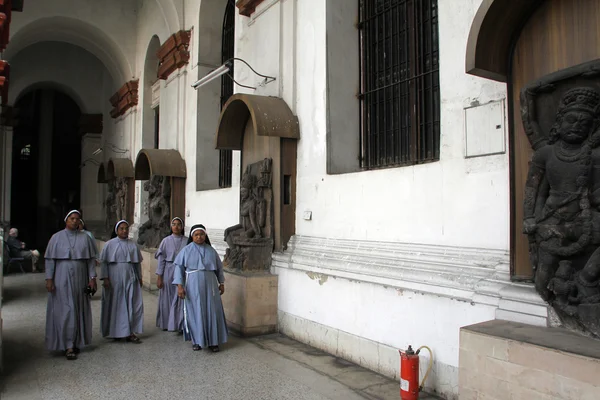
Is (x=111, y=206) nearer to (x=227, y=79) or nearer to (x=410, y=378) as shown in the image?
(x=227, y=79)

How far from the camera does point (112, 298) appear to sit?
21.0 ft

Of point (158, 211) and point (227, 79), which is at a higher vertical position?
point (227, 79)

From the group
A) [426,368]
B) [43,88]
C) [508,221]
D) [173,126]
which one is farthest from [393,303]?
[43,88]

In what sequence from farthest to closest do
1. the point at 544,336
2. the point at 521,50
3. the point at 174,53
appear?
the point at 174,53
the point at 521,50
the point at 544,336

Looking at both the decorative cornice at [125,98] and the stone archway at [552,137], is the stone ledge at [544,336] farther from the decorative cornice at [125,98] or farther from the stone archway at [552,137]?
the decorative cornice at [125,98]

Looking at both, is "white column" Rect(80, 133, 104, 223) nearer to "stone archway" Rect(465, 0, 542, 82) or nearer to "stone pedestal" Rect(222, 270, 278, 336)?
"stone pedestal" Rect(222, 270, 278, 336)

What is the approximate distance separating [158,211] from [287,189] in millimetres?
5282

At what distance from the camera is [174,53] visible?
11297 mm

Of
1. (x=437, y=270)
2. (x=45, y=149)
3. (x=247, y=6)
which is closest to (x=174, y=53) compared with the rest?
(x=247, y=6)

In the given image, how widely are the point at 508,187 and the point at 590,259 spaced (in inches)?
36.3

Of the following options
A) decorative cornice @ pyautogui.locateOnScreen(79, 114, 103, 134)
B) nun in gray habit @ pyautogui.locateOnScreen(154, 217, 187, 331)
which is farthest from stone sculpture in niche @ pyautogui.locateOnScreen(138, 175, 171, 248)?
decorative cornice @ pyautogui.locateOnScreen(79, 114, 103, 134)

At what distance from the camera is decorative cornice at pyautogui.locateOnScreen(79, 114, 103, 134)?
19.5 metres

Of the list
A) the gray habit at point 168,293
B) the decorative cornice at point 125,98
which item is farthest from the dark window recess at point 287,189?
the decorative cornice at point 125,98

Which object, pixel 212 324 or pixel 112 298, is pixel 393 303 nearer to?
pixel 212 324
